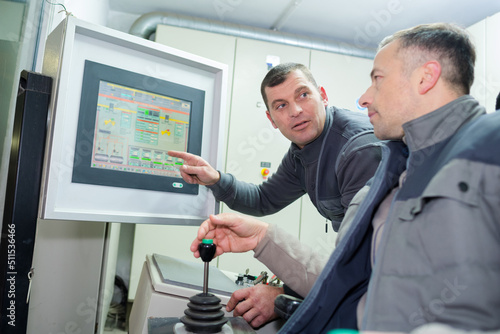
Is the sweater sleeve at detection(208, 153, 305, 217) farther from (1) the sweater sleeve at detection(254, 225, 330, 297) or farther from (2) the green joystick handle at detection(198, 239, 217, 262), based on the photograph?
(2) the green joystick handle at detection(198, 239, 217, 262)

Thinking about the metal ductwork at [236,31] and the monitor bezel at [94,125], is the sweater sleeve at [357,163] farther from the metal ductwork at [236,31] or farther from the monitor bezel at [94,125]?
the metal ductwork at [236,31]

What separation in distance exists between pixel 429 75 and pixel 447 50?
0.28ft

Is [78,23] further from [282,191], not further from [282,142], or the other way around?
[282,142]

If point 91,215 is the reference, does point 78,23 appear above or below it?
above

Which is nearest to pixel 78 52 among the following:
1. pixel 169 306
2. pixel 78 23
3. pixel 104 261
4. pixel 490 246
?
pixel 78 23

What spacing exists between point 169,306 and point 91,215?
358 millimetres

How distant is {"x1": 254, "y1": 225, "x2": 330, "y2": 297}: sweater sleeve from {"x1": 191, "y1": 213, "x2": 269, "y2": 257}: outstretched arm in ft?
0.12

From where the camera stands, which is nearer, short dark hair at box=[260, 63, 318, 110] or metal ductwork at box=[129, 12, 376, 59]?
short dark hair at box=[260, 63, 318, 110]

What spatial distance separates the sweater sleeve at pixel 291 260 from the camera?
110 centimetres

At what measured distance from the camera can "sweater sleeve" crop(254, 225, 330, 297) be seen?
3.62ft

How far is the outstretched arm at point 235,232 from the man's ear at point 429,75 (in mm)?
587

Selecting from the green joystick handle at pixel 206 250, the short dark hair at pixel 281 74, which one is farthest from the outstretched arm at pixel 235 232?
the short dark hair at pixel 281 74

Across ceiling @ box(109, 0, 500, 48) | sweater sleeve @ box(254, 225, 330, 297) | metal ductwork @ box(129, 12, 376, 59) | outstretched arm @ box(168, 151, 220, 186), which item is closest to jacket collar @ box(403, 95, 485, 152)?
sweater sleeve @ box(254, 225, 330, 297)

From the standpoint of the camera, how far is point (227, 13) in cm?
354
